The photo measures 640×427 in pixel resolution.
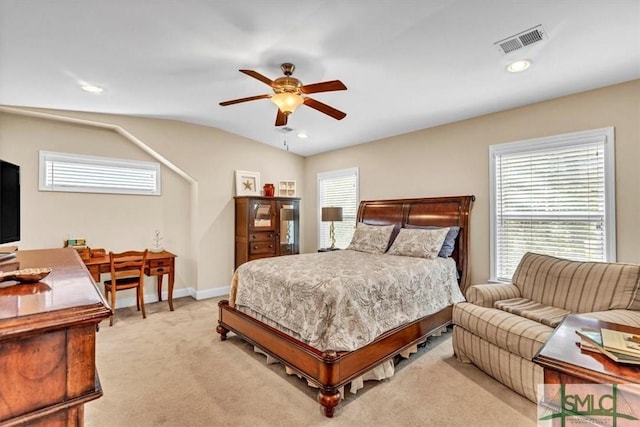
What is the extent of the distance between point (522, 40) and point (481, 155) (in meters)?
1.71

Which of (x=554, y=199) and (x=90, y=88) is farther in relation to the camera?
(x=554, y=199)

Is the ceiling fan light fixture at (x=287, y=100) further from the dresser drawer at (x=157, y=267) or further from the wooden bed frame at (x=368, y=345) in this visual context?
the dresser drawer at (x=157, y=267)

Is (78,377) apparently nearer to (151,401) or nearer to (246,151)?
(151,401)

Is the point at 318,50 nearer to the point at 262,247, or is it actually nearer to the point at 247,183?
the point at 247,183

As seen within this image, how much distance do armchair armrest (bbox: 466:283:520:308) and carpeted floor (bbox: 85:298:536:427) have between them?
58cm

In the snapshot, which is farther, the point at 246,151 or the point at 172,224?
the point at 246,151

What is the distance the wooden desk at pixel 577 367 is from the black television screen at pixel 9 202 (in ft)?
8.75

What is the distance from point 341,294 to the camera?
2.28 m

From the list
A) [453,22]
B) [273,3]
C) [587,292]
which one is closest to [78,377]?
[273,3]

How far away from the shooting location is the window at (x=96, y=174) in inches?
152

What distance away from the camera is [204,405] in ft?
7.22

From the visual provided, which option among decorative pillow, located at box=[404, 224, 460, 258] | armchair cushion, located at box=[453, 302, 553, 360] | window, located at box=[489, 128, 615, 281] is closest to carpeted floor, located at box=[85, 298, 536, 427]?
armchair cushion, located at box=[453, 302, 553, 360]

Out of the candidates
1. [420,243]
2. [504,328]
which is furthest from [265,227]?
[504,328]

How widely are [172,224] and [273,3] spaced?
3.85 m
